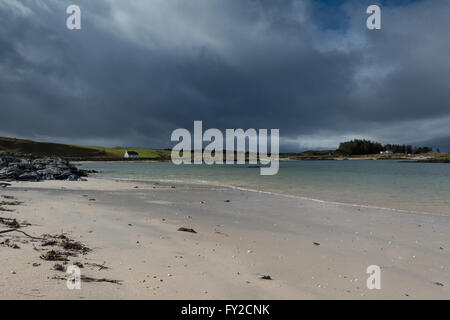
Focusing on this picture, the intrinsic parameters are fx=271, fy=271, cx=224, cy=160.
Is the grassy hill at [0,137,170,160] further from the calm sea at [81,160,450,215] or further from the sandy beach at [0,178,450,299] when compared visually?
the sandy beach at [0,178,450,299]

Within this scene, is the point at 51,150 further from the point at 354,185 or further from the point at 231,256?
the point at 231,256

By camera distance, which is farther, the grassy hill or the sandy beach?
the grassy hill

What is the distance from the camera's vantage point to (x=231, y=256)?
7.87m

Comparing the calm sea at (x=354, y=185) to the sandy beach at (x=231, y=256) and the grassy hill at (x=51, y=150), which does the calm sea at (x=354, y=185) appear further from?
the grassy hill at (x=51, y=150)

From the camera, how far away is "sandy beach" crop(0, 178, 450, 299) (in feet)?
17.8

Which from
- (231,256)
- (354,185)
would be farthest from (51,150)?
(231,256)

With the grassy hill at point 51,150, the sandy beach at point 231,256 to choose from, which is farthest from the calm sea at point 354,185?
the grassy hill at point 51,150

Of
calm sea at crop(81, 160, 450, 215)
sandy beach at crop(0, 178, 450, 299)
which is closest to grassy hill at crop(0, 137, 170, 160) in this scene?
calm sea at crop(81, 160, 450, 215)
